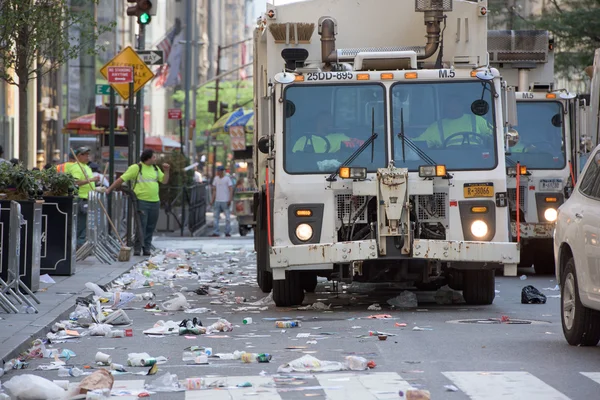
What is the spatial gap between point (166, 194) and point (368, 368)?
24.7 meters

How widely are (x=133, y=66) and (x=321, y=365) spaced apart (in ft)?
46.1

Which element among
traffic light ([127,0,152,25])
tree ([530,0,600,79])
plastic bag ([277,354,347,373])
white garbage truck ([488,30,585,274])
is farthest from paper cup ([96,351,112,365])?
tree ([530,0,600,79])

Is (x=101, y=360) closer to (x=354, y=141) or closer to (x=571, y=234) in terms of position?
A: (x=571, y=234)

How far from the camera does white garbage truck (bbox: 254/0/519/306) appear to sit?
12.9 m

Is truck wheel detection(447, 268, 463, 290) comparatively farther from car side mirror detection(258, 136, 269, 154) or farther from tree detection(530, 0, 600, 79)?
tree detection(530, 0, 600, 79)

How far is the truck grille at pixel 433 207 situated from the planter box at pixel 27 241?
414 centimetres

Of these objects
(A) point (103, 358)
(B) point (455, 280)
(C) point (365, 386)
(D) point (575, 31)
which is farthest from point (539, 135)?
(D) point (575, 31)

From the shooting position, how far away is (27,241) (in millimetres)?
13930

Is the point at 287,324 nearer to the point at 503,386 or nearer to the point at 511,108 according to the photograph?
the point at 511,108

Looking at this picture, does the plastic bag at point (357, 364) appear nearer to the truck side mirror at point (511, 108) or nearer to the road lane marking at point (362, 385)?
the road lane marking at point (362, 385)

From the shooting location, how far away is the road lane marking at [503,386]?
7.74m

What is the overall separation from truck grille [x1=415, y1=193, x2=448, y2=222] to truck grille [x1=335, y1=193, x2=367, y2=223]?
573mm

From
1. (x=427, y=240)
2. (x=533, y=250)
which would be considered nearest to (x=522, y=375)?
(x=427, y=240)

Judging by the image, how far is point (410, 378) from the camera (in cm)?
852
